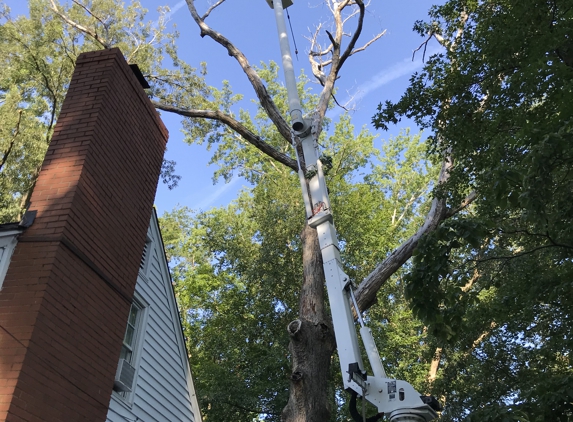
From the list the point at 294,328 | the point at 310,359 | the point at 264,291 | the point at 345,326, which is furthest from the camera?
the point at 264,291

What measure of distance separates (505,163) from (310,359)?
3.70m

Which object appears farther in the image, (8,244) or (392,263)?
(392,263)

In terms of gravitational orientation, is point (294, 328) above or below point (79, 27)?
below

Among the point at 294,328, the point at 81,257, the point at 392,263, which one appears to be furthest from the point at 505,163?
the point at 81,257

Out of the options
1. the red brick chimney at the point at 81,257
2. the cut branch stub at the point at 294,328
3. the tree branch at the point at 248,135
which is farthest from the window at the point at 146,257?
the cut branch stub at the point at 294,328

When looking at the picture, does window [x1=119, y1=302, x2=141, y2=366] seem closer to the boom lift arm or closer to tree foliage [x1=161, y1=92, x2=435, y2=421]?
the boom lift arm

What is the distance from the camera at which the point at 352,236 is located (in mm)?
17516

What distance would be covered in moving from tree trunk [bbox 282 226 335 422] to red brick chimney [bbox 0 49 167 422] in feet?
7.20

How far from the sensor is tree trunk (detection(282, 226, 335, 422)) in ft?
20.4

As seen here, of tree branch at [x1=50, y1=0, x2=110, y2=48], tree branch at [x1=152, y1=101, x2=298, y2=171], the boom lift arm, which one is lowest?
the boom lift arm

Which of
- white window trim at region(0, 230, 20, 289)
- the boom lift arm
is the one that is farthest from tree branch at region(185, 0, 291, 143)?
white window trim at region(0, 230, 20, 289)

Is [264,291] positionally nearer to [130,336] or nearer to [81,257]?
[130,336]

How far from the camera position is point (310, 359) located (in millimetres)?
6504

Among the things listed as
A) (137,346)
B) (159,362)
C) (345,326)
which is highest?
(159,362)
